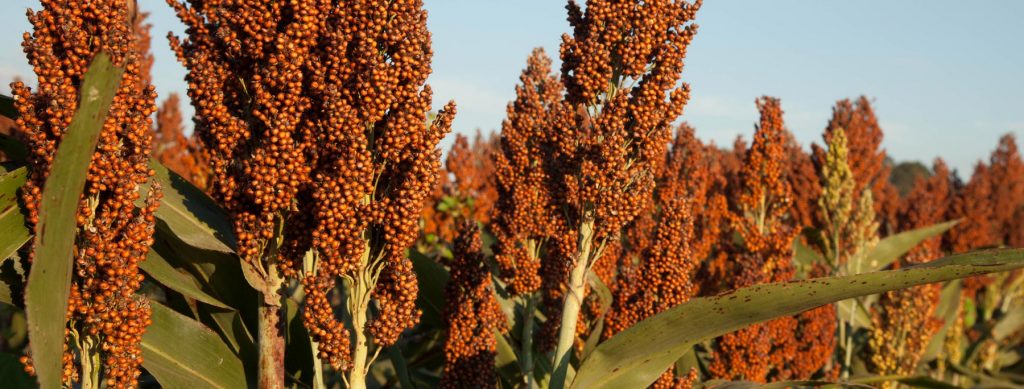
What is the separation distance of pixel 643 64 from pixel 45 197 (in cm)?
255

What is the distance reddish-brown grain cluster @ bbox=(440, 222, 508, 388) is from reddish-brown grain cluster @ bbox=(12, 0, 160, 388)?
1.70m

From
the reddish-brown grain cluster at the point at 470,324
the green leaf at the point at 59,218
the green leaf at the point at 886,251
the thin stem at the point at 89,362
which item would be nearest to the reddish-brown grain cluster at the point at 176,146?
the reddish-brown grain cluster at the point at 470,324

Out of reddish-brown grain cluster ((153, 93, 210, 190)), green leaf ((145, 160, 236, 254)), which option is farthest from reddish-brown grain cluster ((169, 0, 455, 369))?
reddish-brown grain cluster ((153, 93, 210, 190))

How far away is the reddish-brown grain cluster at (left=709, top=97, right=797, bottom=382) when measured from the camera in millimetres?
5863

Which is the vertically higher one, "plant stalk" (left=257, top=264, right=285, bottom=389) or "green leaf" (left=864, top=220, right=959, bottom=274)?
"green leaf" (left=864, top=220, right=959, bottom=274)

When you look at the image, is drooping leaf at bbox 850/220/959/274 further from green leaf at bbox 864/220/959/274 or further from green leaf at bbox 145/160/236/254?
green leaf at bbox 145/160/236/254

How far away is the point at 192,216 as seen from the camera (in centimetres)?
321

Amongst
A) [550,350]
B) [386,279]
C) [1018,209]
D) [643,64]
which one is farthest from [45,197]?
[1018,209]

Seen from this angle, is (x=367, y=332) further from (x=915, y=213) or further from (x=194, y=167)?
(x=915, y=213)

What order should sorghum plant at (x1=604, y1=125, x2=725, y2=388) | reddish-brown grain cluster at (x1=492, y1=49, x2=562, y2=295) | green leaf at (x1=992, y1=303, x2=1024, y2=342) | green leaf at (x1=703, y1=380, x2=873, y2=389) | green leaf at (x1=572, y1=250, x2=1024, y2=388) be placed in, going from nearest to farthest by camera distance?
green leaf at (x1=572, y1=250, x2=1024, y2=388) < green leaf at (x1=703, y1=380, x2=873, y2=389) < sorghum plant at (x1=604, y1=125, x2=725, y2=388) < reddish-brown grain cluster at (x1=492, y1=49, x2=562, y2=295) < green leaf at (x1=992, y1=303, x2=1024, y2=342)

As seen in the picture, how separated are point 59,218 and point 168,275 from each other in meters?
1.04

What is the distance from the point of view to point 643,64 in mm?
3795

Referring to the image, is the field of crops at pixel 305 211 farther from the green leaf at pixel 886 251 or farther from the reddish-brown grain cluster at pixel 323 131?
the green leaf at pixel 886 251

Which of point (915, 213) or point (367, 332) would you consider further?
point (915, 213)
